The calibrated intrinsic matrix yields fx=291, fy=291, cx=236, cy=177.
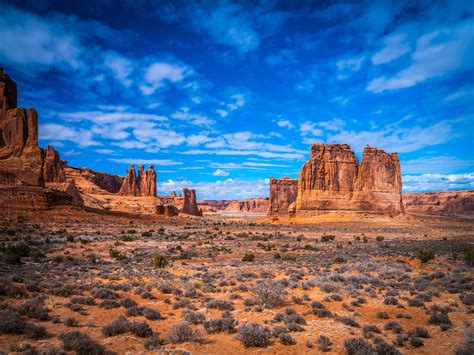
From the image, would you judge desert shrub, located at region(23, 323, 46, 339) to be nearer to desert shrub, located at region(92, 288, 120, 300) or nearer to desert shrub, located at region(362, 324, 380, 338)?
desert shrub, located at region(92, 288, 120, 300)

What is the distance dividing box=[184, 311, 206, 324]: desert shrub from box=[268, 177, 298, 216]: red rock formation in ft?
311

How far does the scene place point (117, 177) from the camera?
142 m

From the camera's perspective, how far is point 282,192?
10450 cm

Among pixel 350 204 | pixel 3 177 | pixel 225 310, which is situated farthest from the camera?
pixel 350 204

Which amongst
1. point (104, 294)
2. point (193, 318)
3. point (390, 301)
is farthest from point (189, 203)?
point (193, 318)

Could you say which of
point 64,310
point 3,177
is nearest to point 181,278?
point 64,310

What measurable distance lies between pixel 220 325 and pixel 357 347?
132 inches

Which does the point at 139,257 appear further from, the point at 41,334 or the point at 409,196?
the point at 409,196

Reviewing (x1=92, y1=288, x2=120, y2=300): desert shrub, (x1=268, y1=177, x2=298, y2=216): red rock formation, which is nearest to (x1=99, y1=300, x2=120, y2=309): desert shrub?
(x1=92, y1=288, x2=120, y2=300): desert shrub

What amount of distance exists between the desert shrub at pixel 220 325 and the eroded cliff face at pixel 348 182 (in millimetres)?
66290

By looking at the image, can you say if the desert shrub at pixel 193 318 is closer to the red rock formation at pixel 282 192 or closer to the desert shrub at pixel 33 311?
the desert shrub at pixel 33 311

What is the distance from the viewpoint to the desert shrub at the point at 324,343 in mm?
6555

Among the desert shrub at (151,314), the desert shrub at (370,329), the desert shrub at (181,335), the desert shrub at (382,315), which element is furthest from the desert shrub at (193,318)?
the desert shrub at (382,315)

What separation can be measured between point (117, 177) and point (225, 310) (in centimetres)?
14461
